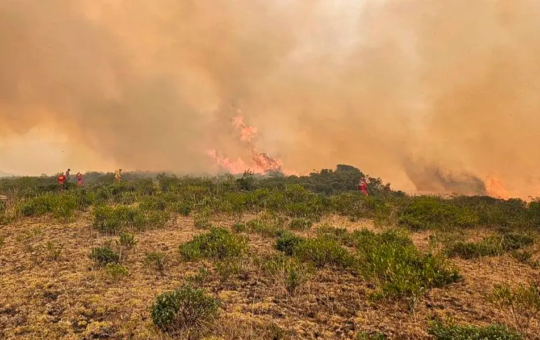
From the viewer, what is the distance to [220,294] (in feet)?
23.2

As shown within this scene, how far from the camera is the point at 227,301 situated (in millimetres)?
6734

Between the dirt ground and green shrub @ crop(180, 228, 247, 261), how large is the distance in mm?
315

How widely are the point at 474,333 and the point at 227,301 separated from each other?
436 centimetres

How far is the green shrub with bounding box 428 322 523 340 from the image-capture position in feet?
15.7

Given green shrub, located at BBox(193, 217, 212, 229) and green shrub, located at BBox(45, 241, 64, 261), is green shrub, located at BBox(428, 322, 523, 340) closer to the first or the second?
green shrub, located at BBox(45, 241, 64, 261)

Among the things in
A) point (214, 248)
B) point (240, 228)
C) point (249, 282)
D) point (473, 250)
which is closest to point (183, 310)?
point (249, 282)

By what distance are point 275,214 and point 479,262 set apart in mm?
9214

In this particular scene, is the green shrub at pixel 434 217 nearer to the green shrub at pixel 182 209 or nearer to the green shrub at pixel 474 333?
the green shrub at pixel 182 209

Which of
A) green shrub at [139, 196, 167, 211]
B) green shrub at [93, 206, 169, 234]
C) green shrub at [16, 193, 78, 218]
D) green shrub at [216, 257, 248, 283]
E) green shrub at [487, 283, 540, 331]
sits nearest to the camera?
green shrub at [487, 283, 540, 331]

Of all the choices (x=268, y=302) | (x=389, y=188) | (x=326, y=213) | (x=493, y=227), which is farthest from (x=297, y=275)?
(x=389, y=188)

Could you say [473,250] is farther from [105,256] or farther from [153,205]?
[153,205]

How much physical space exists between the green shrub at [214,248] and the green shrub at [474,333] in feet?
19.2

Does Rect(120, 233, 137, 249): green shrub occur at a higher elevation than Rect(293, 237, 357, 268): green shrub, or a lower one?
lower

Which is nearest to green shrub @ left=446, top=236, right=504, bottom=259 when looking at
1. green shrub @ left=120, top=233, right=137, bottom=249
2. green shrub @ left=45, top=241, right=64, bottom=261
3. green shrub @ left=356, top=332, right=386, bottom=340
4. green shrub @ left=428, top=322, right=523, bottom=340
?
green shrub @ left=428, top=322, right=523, bottom=340
